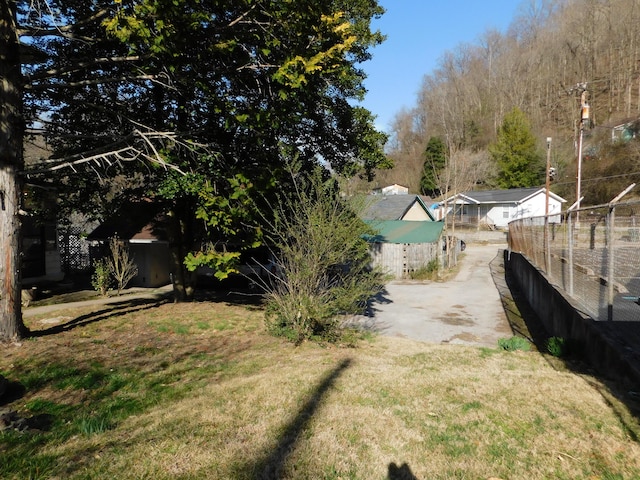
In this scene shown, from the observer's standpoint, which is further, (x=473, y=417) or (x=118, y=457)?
(x=473, y=417)

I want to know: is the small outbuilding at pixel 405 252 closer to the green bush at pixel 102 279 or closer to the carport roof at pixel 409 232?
the carport roof at pixel 409 232

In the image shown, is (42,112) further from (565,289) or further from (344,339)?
(565,289)

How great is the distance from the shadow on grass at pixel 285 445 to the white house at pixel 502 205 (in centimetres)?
4041

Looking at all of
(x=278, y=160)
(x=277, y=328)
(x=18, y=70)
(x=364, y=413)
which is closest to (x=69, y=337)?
(x=277, y=328)

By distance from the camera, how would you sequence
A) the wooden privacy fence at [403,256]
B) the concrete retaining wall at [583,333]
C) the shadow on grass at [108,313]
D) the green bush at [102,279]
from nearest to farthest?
the concrete retaining wall at [583,333], the shadow on grass at [108,313], the green bush at [102,279], the wooden privacy fence at [403,256]

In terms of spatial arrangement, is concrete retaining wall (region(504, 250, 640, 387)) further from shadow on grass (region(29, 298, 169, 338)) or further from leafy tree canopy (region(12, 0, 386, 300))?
shadow on grass (region(29, 298, 169, 338))

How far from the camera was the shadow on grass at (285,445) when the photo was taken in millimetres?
2977

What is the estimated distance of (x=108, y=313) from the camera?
1023cm

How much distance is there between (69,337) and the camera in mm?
7754

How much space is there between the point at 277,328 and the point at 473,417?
439cm

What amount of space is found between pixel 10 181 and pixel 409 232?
64.9ft

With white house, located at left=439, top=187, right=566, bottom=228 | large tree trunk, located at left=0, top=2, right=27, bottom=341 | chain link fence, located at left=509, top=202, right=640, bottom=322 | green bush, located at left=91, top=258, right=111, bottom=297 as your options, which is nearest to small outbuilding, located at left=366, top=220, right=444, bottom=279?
green bush, located at left=91, top=258, right=111, bottom=297

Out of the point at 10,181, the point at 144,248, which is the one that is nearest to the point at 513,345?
the point at 10,181

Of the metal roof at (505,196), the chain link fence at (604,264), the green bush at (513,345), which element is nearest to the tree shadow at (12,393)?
the chain link fence at (604,264)
